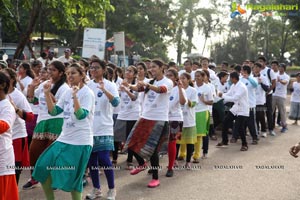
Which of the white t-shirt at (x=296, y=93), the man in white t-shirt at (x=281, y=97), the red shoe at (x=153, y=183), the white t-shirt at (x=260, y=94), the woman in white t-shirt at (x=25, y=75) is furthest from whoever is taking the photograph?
the white t-shirt at (x=296, y=93)

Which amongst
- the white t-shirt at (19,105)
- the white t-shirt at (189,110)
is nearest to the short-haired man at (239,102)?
the white t-shirt at (189,110)

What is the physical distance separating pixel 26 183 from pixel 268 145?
5.70m

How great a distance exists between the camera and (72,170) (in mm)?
4426

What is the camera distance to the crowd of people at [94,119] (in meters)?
4.41

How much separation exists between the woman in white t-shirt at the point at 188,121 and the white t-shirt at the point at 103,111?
6.62 feet

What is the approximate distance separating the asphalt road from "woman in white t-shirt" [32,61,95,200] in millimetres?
1095

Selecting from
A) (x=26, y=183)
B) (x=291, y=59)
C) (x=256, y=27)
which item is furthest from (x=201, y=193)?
(x=291, y=59)

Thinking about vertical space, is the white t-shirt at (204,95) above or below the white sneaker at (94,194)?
above

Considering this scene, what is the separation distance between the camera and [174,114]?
22.2 ft

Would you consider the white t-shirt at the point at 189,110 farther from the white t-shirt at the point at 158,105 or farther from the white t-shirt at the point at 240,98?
the white t-shirt at the point at 240,98

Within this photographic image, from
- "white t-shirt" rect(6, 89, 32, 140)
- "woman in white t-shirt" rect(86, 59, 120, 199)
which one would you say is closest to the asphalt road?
"woman in white t-shirt" rect(86, 59, 120, 199)

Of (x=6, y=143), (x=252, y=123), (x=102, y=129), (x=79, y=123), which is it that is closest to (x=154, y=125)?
(x=102, y=129)

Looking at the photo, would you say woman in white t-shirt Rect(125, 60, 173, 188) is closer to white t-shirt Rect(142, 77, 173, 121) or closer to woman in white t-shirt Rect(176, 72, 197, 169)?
white t-shirt Rect(142, 77, 173, 121)

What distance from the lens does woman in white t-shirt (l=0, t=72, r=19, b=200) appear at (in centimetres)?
372
